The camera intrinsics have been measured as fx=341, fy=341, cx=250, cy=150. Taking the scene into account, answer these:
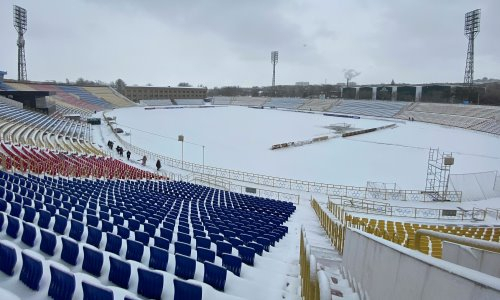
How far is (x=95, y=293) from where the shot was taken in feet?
11.2

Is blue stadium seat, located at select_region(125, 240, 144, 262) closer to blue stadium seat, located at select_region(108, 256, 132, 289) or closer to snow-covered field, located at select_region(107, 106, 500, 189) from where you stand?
blue stadium seat, located at select_region(108, 256, 132, 289)

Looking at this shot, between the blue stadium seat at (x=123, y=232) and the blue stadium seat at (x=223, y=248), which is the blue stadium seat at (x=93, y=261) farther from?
the blue stadium seat at (x=223, y=248)

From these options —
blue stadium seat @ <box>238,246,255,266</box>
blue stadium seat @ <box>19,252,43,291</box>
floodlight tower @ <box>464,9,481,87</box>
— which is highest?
floodlight tower @ <box>464,9,481,87</box>

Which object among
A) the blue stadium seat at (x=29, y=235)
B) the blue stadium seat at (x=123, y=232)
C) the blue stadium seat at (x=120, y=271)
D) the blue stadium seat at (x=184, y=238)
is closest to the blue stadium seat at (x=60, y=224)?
the blue stadium seat at (x=29, y=235)

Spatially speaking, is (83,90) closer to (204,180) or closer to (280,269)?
(204,180)

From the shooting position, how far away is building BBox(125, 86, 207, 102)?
122 m

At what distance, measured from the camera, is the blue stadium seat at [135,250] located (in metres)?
5.63

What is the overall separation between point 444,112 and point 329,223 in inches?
2559

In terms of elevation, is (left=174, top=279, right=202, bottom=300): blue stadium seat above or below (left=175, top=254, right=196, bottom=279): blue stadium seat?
above

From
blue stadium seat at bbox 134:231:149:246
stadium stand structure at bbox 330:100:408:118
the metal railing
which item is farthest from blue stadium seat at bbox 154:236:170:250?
stadium stand structure at bbox 330:100:408:118

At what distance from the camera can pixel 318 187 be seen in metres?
20.3

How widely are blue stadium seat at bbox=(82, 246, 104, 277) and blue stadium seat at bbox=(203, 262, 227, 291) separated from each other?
4.87 ft

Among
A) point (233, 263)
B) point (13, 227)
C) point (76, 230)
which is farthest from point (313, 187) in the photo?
point (13, 227)

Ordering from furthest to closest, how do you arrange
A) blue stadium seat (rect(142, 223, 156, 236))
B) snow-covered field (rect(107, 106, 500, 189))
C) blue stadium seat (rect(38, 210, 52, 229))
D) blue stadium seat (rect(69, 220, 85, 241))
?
snow-covered field (rect(107, 106, 500, 189))
blue stadium seat (rect(142, 223, 156, 236))
blue stadium seat (rect(38, 210, 52, 229))
blue stadium seat (rect(69, 220, 85, 241))
